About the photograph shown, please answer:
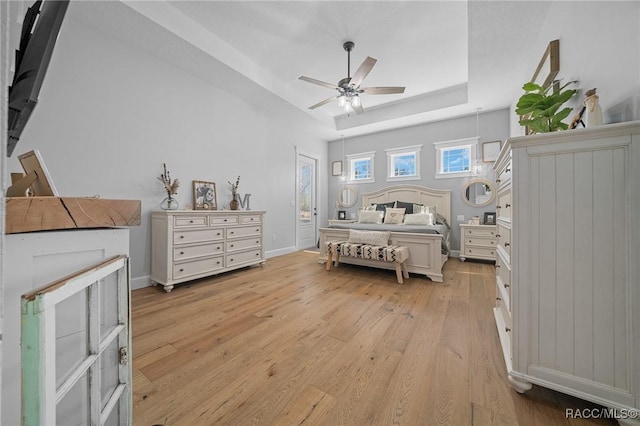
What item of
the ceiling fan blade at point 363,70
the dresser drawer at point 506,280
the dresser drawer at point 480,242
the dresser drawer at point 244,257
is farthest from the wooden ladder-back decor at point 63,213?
the dresser drawer at point 480,242

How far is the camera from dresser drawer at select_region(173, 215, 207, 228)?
283 centimetres

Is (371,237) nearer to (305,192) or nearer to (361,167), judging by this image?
(305,192)

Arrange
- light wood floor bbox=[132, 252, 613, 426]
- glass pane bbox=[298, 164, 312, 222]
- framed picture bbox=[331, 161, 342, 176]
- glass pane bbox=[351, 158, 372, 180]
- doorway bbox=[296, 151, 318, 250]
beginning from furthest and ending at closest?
1. framed picture bbox=[331, 161, 342, 176]
2. glass pane bbox=[351, 158, 372, 180]
3. glass pane bbox=[298, 164, 312, 222]
4. doorway bbox=[296, 151, 318, 250]
5. light wood floor bbox=[132, 252, 613, 426]

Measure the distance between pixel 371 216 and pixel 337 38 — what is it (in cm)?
305

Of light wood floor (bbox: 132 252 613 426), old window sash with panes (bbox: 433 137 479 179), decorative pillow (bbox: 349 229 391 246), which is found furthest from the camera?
old window sash with panes (bbox: 433 137 479 179)

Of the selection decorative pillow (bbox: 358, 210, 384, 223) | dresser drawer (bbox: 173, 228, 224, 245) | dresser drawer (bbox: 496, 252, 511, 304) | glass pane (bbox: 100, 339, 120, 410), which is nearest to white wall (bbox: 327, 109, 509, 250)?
decorative pillow (bbox: 358, 210, 384, 223)

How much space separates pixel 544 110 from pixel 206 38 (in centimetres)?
337

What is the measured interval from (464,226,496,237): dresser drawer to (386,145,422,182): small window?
1584 millimetres

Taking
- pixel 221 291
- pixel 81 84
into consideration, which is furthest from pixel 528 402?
pixel 81 84

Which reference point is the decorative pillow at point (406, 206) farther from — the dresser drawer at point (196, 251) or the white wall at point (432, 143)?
the dresser drawer at point (196, 251)

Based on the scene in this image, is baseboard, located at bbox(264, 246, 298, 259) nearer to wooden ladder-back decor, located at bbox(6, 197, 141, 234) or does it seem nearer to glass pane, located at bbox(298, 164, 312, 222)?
glass pane, located at bbox(298, 164, 312, 222)

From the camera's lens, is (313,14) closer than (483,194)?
Yes

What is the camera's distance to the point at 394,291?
111 inches

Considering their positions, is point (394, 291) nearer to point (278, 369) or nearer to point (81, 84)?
point (278, 369)
